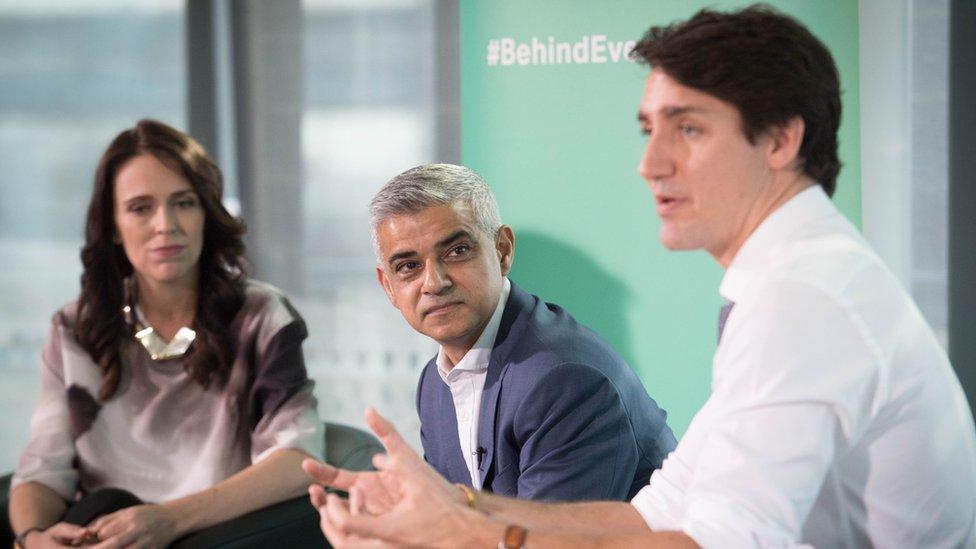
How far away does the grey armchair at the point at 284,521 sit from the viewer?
280 centimetres

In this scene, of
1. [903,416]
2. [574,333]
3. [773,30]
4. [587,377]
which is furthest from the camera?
[574,333]

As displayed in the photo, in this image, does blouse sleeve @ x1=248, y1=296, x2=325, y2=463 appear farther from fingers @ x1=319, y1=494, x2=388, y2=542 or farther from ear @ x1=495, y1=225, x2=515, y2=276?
fingers @ x1=319, y1=494, x2=388, y2=542

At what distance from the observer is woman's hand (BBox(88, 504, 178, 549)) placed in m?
2.77

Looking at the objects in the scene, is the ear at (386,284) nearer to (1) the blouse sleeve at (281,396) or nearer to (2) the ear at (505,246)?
(2) the ear at (505,246)

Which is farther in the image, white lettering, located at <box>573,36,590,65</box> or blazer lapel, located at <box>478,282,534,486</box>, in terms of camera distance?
white lettering, located at <box>573,36,590,65</box>

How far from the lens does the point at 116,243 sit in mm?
3279

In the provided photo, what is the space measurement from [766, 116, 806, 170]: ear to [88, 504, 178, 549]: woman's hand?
6.22ft

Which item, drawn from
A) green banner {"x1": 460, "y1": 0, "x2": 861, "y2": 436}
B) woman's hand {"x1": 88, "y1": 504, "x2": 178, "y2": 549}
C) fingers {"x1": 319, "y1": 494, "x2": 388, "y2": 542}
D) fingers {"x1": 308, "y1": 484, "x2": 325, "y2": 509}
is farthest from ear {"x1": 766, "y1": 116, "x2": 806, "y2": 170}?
woman's hand {"x1": 88, "y1": 504, "x2": 178, "y2": 549}

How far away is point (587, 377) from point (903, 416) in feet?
2.63

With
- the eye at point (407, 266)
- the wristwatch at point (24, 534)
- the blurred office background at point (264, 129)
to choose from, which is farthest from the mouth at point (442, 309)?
the blurred office background at point (264, 129)

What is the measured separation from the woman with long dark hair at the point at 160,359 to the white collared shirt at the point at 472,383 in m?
0.76

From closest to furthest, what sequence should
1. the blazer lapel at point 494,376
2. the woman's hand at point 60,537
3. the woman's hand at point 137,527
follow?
the blazer lapel at point 494,376, the woman's hand at point 137,527, the woman's hand at point 60,537

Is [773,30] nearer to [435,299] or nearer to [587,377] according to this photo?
[587,377]

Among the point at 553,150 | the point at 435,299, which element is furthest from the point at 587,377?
the point at 553,150
